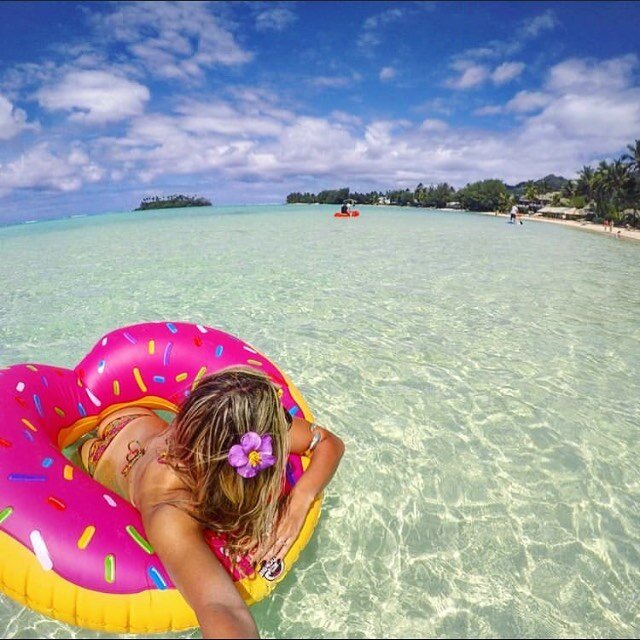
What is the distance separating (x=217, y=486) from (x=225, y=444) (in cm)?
16

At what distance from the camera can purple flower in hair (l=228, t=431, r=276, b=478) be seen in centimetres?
134

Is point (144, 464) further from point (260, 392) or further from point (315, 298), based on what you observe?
point (315, 298)

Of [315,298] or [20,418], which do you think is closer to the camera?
[20,418]

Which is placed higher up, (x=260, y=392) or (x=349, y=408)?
(x=260, y=392)

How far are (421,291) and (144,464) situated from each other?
6.45 meters

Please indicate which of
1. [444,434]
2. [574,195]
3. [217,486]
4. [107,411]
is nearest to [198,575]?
[217,486]

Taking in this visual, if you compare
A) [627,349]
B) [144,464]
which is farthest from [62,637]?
[627,349]

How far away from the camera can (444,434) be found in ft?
11.0

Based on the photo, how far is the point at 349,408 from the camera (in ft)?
12.3

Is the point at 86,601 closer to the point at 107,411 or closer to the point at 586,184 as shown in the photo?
the point at 107,411

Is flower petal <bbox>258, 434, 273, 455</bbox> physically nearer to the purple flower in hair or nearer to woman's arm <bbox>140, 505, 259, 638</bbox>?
the purple flower in hair

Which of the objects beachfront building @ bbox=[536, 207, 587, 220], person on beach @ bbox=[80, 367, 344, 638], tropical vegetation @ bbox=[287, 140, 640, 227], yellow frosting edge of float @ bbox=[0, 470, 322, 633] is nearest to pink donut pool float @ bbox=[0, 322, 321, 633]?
yellow frosting edge of float @ bbox=[0, 470, 322, 633]

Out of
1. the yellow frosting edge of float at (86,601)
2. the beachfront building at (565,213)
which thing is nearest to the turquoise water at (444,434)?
the yellow frosting edge of float at (86,601)

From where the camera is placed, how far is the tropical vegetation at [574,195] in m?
33.8
